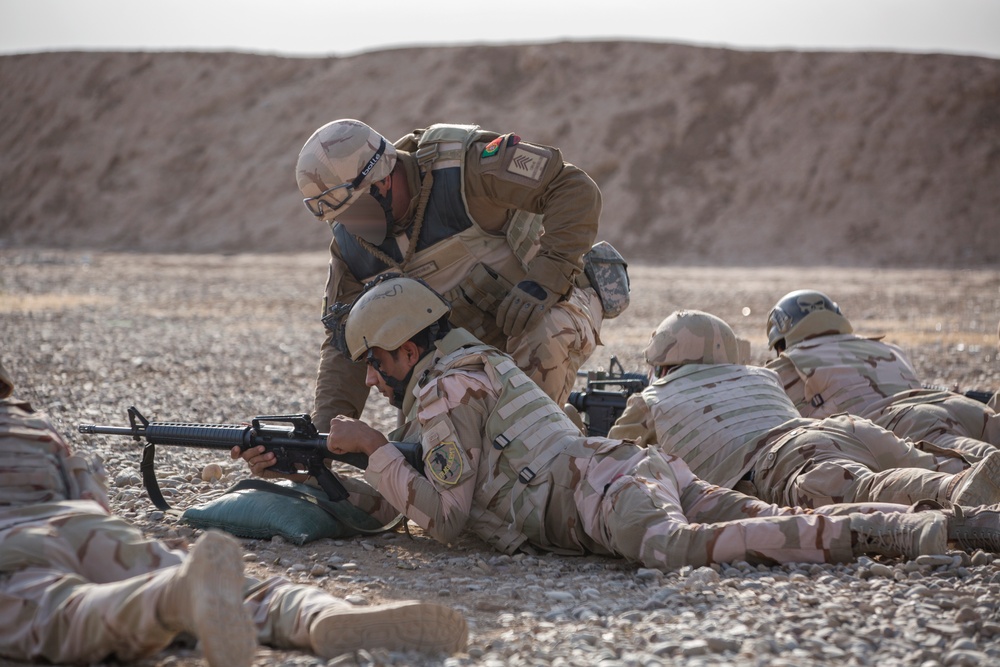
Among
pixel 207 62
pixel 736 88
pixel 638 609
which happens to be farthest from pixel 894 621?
pixel 207 62

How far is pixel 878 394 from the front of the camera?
626 cm

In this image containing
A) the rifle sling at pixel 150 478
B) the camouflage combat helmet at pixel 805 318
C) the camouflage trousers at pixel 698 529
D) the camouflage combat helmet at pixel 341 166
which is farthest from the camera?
the camouflage combat helmet at pixel 805 318

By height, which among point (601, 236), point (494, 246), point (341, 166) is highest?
point (601, 236)

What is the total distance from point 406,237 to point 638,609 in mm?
2644

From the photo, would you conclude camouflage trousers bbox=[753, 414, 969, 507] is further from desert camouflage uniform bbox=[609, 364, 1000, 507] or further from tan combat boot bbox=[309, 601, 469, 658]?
tan combat boot bbox=[309, 601, 469, 658]

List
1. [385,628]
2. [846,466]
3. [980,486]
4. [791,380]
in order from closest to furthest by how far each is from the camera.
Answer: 1. [385,628]
2. [980,486]
3. [846,466]
4. [791,380]

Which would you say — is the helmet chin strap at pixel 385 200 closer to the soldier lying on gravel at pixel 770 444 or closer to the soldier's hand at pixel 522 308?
the soldier's hand at pixel 522 308

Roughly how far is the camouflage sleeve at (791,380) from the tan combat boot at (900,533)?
2.27 meters

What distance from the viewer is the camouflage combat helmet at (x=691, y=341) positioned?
5.74 meters

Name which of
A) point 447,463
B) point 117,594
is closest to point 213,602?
point 117,594

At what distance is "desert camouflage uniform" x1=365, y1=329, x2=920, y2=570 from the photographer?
170 inches

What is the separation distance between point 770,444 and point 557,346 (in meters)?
1.22

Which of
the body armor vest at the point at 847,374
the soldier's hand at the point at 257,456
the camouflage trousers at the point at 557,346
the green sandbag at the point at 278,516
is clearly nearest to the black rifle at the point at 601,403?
the camouflage trousers at the point at 557,346

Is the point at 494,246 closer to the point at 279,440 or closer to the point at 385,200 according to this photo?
the point at 385,200
